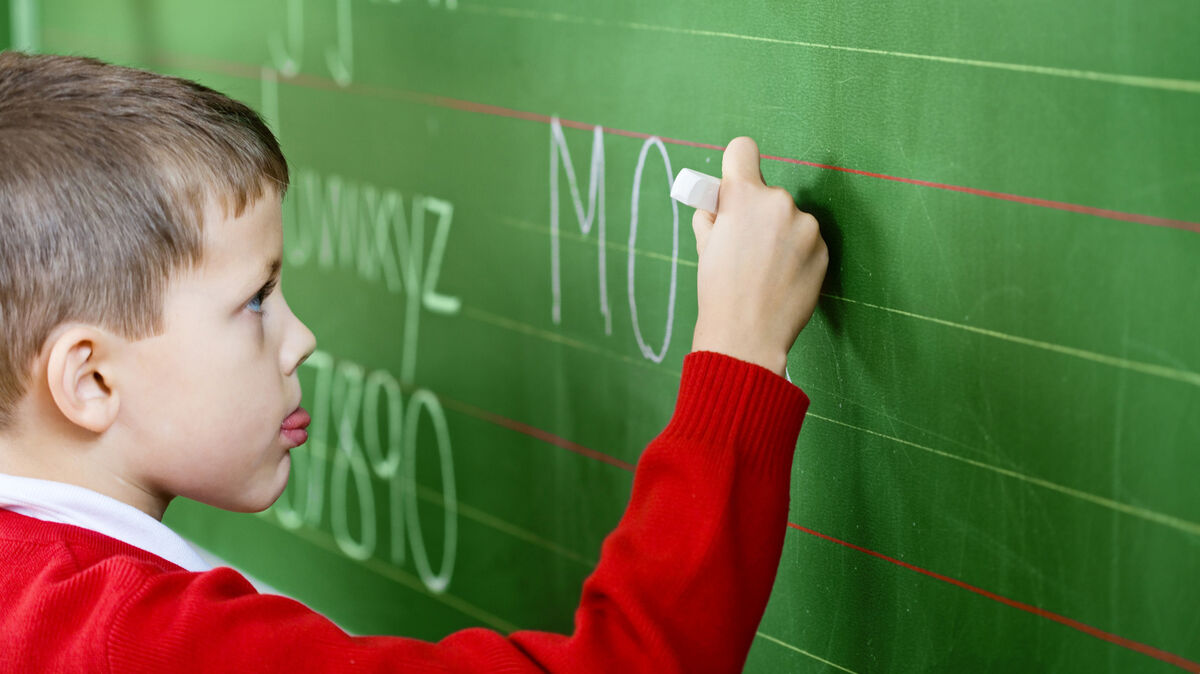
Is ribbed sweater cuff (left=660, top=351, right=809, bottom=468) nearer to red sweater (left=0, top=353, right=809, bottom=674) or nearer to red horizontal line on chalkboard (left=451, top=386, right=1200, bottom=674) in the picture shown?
red sweater (left=0, top=353, right=809, bottom=674)

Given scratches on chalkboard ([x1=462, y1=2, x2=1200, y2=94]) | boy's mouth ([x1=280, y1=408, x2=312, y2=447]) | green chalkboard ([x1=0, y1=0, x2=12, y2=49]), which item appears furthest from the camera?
green chalkboard ([x1=0, y1=0, x2=12, y2=49])

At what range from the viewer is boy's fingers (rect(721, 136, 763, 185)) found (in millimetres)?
707

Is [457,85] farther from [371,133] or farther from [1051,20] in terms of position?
[1051,20]

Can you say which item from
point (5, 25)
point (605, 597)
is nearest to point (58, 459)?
point (605, 597)

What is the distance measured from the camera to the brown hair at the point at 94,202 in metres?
0.68

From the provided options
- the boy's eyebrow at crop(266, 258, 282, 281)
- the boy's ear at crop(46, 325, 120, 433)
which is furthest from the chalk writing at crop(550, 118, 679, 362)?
the boy's ear at crop(46, 325, 120, 433)

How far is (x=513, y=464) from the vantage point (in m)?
1.00

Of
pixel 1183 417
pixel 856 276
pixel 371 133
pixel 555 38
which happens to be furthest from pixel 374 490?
pixel 1183 417

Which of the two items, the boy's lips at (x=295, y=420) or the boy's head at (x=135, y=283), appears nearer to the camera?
the boy's head at (x=135, y=283)

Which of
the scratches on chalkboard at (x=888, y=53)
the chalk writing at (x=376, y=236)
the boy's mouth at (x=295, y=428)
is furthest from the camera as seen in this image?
the chalk writing at (x=376, y=236)

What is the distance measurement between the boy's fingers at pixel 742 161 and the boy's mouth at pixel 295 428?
0.30 m

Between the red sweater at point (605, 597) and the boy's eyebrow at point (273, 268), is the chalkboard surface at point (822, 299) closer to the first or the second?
the red sweater at point (605, 597)

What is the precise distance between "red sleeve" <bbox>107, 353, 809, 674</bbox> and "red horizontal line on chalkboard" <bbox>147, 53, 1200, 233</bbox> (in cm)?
13

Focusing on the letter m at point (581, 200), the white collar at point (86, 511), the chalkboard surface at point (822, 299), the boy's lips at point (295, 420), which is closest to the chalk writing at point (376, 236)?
the chalkboard surface at point (822, 299)
